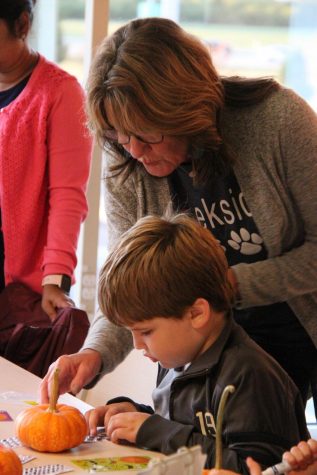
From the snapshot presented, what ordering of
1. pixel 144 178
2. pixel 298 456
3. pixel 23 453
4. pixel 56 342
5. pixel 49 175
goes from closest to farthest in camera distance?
pixel 298 456 < pixel 23 453 < pixel 144 178 < pixel 56 342 < pixel 49 175

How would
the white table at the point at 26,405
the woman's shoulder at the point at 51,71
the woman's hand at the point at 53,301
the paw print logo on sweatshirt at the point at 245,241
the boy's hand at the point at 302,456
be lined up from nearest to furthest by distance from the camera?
1. the boy's hand at the point at 302,456
2. the white table at the point at 26,405
3. the paw print logo on sweatshirt at the point at 245,241
4. the woman's hand at the point at 53,301
5. the woman's shoulder at the point at 51,71

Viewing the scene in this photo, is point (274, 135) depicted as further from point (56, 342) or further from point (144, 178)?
point (56, 342)

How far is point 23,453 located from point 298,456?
0.57 metres

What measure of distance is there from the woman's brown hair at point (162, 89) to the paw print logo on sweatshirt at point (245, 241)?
170 millimetres

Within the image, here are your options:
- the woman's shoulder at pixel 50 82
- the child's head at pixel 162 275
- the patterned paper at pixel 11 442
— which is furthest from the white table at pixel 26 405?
the woman's shoulder at pixel 50 82

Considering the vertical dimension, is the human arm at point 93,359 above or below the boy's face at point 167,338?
below

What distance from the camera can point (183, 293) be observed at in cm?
183

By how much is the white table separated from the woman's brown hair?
0.62 metres

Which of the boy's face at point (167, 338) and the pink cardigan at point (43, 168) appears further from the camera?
the pink cardigan at point (43, 168)

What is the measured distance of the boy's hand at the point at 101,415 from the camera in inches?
75.6

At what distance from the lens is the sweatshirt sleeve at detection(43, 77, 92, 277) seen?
2.88m

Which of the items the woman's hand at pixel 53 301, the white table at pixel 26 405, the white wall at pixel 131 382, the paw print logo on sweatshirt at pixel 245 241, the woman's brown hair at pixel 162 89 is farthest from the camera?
the white wall at pixel 131 382

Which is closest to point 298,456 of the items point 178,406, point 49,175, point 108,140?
point 178,406

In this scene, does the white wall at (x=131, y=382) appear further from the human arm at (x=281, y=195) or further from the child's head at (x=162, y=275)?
the child's head at (x=162, y=275)
